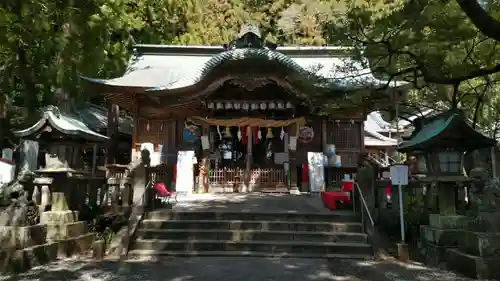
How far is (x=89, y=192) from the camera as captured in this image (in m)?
9.37

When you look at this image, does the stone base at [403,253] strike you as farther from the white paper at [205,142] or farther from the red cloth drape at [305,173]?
the white paper at [205,142]

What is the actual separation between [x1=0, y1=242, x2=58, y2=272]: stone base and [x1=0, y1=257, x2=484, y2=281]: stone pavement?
0.56 ft

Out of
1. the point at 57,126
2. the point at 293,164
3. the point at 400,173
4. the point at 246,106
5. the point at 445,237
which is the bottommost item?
the point at 445,237

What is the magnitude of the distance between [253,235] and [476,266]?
4.28m

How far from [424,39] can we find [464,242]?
3737mm

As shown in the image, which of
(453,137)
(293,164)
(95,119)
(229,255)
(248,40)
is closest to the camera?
(453,137)

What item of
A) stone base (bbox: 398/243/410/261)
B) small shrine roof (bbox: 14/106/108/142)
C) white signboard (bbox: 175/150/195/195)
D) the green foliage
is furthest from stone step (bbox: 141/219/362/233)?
A: white signboard (bbox: 175/150/195/195)

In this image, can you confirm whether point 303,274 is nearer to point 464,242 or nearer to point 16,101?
point 464,242

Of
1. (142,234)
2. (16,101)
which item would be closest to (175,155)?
(142,234)

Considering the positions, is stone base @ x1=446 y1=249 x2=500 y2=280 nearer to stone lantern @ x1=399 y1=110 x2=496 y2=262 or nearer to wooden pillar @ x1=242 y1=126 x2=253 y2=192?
stone lantern @ x1=399 y1=110 x2=496 y2=262

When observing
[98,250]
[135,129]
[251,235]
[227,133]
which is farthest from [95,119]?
[251,235]

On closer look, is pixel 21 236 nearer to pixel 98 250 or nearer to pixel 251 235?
pixel 98 250

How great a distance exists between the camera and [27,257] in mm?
6566

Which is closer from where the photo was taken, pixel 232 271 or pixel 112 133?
pixel 232 271
